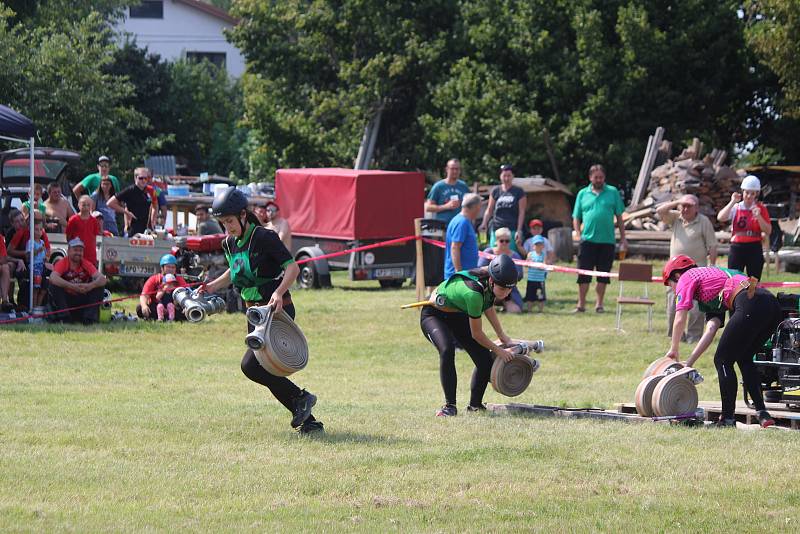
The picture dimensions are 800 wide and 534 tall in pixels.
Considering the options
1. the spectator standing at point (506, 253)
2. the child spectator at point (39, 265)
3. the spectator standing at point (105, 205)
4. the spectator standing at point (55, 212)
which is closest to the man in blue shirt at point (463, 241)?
the spectator standing at point (506, 253)

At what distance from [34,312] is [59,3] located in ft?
73.2

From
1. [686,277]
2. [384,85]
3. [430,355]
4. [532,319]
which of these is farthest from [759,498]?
[384,85]

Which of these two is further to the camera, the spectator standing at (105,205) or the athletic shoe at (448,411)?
the spectator standing at (105,205)

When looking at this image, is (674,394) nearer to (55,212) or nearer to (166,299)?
(166,299)

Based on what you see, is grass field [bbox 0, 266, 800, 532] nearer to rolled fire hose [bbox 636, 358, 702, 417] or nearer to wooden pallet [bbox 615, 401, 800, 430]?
rolled fire hose [bbox 636, 358, 702, 417]

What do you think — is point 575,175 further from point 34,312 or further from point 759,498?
point 759,498

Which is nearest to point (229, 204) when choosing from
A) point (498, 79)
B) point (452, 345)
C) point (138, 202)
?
point (452, 345)

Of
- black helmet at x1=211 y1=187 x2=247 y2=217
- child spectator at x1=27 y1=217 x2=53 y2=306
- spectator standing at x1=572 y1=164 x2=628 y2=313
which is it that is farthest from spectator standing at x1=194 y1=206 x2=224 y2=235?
black helmet at x1=211 y1=187 x2=247 y2=217

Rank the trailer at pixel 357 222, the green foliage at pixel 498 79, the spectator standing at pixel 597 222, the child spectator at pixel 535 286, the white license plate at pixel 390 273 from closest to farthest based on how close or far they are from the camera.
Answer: the spectator standing at pixel 597 222 → the child spectator at pixel 535 286 → the white license plate at pixel 390 273 → the trailer at pixel 357 222 → the green foliage at pixel 498 79

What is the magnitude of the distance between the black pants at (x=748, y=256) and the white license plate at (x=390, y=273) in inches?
291

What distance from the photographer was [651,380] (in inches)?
421

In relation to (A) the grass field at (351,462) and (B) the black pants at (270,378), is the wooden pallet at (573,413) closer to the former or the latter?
(A) the grass field at (351,462)

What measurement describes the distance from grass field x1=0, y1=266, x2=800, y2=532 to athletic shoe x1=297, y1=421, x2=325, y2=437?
0.08m

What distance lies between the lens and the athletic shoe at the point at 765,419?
1045 cm
